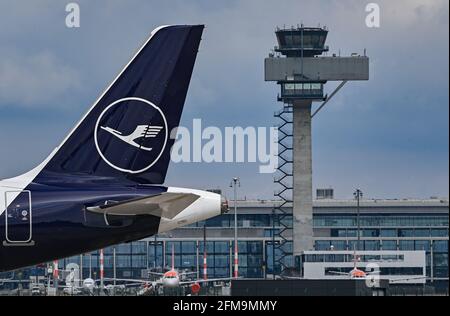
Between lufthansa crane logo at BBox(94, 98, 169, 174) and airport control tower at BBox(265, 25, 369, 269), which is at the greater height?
airport control tower at BBox(265, 25, 369, 269)

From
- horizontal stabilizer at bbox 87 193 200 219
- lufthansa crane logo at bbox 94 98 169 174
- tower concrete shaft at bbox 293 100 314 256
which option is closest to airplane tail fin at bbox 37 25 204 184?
lufthansa crane logo at bbox 94 98 169 174

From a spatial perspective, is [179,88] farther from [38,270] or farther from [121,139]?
[38,270]

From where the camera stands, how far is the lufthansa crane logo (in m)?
37.0

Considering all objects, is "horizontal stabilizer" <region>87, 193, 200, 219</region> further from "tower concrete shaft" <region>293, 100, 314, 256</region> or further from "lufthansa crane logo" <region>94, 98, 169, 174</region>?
A: "tower concrete shaft" <region>293, 100, 314, 256</region>

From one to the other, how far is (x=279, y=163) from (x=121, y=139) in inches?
6323

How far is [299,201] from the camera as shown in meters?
196

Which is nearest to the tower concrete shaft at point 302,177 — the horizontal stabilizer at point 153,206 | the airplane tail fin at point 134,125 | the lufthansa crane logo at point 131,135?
the airplane tail fin at point 134,125

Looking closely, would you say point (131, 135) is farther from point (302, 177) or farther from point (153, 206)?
point (302, 177)

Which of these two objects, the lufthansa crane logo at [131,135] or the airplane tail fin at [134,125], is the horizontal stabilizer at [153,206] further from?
the lufthansa crane logo at [131,135]

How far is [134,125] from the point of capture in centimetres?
3712

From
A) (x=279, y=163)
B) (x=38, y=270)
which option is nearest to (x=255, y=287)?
(x=38, y=270)

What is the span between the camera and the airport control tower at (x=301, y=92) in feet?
634

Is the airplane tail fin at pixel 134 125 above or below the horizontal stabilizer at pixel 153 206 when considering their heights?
above

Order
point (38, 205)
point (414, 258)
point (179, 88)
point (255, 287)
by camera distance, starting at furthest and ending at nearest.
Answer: point (414, 258)
point (255, 287)
point (179, 88)
point (38, 205)
